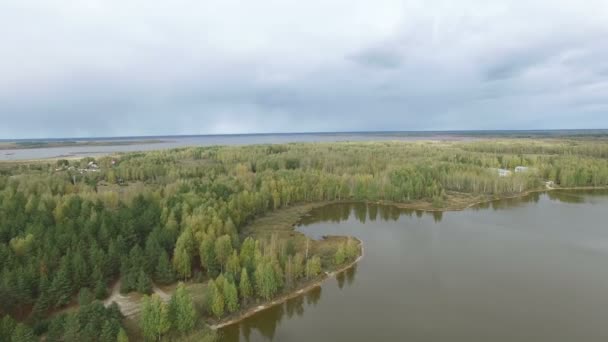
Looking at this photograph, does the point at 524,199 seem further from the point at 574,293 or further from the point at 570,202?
the point at 574,293

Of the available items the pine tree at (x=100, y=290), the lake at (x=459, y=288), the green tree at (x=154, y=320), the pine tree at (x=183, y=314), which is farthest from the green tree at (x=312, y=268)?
the pine tree at (x=100, y=290)

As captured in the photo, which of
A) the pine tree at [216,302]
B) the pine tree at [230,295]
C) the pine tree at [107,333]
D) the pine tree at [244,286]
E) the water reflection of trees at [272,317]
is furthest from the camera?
the pine tree at [244,286]

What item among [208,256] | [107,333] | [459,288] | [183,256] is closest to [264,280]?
[208,256]

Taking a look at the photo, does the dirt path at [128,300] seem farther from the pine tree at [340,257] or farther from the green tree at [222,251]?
the pine tree at [340,257]

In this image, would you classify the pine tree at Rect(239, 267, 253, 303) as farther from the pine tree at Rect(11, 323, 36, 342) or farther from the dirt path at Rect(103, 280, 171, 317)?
the pine tree at Rect(11, 323, 36, 342)

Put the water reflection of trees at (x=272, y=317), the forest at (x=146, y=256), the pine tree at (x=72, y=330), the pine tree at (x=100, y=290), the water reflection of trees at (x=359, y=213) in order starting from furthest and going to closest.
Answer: the water reflection of trees at (x=359, y=213) → the pine tree at (x=100, y=290) → the water reflection of trees at (x=272, y=317) → the forest at (x=146, y=256) → the pine tree at (x=72, y=330)

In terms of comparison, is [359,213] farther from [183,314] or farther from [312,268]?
[183,314]

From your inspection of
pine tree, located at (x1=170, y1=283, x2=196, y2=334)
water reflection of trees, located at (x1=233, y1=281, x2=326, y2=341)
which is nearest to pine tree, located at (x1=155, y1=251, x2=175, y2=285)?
pine tree, located at (x1=170, y1=283, x2=196, y2=334)
